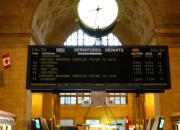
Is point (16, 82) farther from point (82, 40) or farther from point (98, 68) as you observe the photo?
point (98, 68)

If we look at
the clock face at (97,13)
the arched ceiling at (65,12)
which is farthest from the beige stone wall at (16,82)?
the clock face at (97,13)

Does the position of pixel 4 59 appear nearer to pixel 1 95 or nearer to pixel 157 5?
pixel 1 95

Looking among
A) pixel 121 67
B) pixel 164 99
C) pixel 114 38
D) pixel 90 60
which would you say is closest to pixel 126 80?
pixel 121 67

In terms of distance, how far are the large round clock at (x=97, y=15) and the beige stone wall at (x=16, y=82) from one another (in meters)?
10.1

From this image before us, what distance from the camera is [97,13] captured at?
135 inches

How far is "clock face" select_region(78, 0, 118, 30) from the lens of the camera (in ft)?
11.0

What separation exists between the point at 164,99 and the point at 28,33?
5.82 metres

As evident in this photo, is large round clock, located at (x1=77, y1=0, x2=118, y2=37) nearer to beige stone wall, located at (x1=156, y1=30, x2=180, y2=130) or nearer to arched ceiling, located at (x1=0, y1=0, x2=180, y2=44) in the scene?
arched ceiling, located at (x1=0, y1=0, x2=180, y2=44)

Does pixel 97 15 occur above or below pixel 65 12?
below

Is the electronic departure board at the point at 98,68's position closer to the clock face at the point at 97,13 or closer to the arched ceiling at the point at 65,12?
the clock face at the point at 97,13

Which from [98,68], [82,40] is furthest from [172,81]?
[98,68]

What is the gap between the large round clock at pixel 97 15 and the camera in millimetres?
3353

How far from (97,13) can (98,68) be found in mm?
613

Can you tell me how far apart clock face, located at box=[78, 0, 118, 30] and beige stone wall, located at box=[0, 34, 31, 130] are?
1010cm
